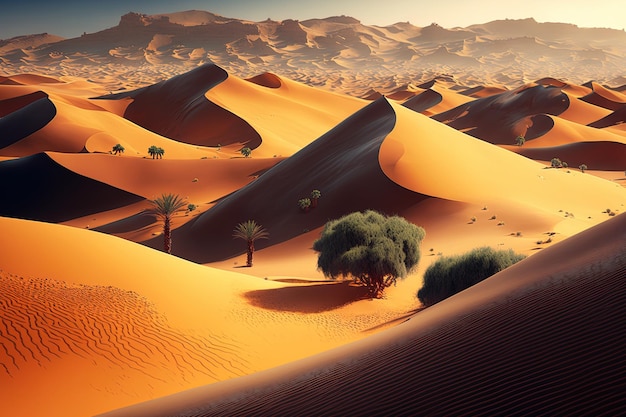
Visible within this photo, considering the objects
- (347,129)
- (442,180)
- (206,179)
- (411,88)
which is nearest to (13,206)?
(206,179)

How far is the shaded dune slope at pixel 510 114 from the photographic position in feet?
251

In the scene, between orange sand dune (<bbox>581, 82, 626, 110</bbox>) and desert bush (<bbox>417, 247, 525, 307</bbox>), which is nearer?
desert bush (<bbox>417, 247, 525, 307</bbox>)

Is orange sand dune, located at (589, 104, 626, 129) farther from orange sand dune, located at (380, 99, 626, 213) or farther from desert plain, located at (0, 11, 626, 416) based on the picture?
orange sand dune, located at (380, 99, 626, 213)

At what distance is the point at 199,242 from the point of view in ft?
106

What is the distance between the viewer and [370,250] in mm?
17031

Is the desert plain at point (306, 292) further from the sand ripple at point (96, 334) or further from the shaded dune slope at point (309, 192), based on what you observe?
the shaded dune slope at point (309, 192)

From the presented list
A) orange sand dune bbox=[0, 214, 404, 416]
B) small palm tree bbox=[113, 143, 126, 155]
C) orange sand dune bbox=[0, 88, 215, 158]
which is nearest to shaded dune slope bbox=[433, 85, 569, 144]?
orange sand dune bbox=[0, 88, 215, 158]

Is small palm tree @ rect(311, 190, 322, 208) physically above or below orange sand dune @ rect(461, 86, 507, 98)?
above

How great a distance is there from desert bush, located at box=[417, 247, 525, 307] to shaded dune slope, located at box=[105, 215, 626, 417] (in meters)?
6.72

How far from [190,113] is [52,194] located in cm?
3637

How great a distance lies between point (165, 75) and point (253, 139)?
131505 mm

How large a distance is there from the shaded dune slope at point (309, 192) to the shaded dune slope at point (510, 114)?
4245 cm

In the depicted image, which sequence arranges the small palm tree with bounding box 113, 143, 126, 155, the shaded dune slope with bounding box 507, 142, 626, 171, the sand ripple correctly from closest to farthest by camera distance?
the sand ripple, the small palm tree with bounding box 113, 143, 126, 155, the shaded dune slope with bounding box 507, 142, 626, 171

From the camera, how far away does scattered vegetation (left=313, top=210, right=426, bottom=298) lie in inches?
670
